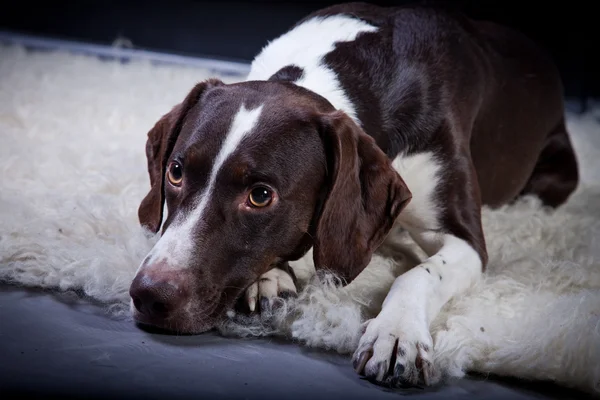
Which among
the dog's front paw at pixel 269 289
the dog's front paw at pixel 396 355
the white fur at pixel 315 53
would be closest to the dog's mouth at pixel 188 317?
the dog's front paw at pixel 269 289

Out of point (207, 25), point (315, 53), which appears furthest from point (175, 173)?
point (207, 25)

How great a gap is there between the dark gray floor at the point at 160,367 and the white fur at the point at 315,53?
0.77 m

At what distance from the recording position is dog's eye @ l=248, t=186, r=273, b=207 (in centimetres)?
196

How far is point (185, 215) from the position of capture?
6.34ft

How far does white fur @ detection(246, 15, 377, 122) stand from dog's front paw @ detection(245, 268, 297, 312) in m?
0.50

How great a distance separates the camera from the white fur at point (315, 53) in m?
2.35

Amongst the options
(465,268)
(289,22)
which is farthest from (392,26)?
(289,22)

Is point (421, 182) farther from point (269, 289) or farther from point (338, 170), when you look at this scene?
point (269, 289)

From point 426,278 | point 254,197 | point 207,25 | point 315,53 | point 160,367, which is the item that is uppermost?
point 207,25

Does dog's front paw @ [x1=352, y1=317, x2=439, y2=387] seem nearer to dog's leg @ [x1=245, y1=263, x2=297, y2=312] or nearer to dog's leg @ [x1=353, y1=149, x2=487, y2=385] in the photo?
dog's leg @ [x1=353, y1=149, x2=487, y2=385]

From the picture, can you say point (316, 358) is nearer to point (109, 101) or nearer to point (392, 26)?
point (392, 26)

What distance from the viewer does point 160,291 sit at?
5.93ft

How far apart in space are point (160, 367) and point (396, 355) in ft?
1.70

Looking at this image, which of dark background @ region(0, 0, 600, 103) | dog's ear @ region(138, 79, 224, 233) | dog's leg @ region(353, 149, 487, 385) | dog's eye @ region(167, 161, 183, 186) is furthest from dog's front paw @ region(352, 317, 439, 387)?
dark background @ region(0, 0, 600, 103)
